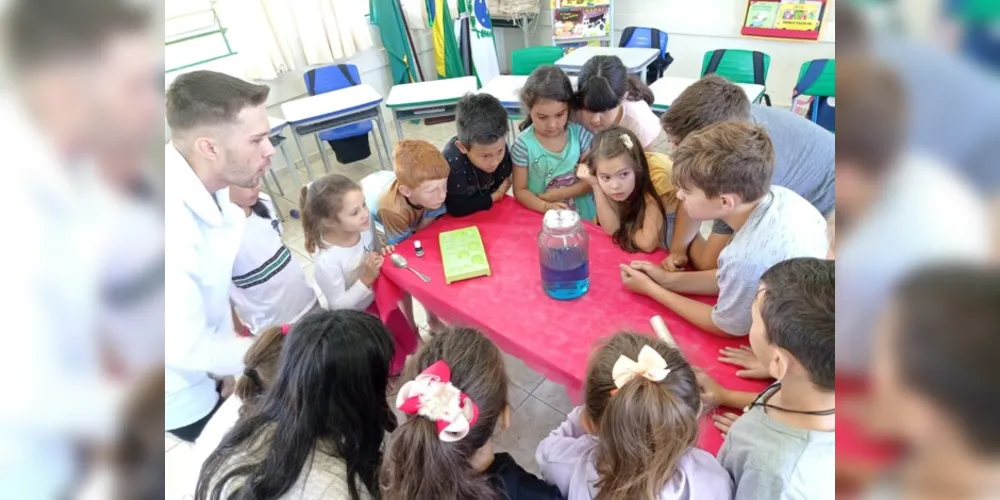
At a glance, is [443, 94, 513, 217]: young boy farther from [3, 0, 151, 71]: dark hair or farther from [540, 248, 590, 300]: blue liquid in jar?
[3, 0, 151, 71]: dark hair

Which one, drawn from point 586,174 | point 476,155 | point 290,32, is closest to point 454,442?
point 586,174

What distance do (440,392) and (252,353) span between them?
52cm

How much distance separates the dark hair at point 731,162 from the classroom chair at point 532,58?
2.74 meters

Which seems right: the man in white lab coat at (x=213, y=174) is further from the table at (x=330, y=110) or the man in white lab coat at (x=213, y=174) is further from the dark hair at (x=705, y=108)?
the table at (x=330, y=110)

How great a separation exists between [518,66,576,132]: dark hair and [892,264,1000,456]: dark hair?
189cm

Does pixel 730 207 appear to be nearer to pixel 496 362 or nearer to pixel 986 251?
pixel 496 362

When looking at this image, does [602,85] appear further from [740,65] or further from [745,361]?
[740,65]

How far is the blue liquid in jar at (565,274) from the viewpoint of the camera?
143 centimetres

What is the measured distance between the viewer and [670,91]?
3.24m

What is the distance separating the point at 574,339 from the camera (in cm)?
131

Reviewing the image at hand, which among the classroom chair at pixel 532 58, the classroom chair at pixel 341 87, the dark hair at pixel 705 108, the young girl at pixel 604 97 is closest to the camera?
A: the dark hair at pixel 705 108

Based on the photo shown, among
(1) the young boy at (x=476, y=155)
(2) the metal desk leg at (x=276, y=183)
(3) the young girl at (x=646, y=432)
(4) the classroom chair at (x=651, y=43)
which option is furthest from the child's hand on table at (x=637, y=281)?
(2) the metal desk leg at (x=276, y=183)

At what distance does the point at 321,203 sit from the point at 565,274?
2.76 feet

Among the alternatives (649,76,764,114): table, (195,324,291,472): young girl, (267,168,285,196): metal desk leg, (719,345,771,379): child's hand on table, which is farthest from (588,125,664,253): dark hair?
(267,168,285,196): metal desk leg
